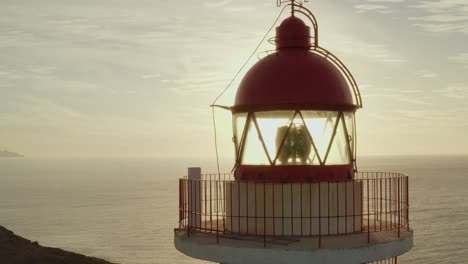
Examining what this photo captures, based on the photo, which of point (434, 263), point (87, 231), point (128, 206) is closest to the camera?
point (434, 263)

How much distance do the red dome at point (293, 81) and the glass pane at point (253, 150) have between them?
0.48m

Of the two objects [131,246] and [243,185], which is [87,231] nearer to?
[131,246]

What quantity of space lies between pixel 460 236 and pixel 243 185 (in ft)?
194

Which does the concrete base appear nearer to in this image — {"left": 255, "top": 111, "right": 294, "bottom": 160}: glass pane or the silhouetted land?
{"left": 255, "top": 111, "right": 294, "bottom": 160}: glass pane

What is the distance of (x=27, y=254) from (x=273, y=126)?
26.0 m

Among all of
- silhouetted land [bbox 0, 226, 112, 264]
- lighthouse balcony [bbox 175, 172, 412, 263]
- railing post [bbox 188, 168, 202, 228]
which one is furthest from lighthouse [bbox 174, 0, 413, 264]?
silhouetted land [bbox 0, 226, 112, 264]

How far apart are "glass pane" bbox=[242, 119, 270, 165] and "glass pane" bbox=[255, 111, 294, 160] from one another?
15 centimetres

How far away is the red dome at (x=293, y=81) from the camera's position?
10.5 metres

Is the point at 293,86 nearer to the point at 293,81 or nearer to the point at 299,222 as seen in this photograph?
the point at 293,81

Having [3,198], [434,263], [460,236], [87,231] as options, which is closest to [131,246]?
[87,231]

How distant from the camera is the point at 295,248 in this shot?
31.2ft

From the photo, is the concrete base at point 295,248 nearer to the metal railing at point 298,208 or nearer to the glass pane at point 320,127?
the metal railing at point 298,208

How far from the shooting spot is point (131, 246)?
59.3m

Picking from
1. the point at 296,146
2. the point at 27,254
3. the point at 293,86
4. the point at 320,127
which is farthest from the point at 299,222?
the point at 27,254
